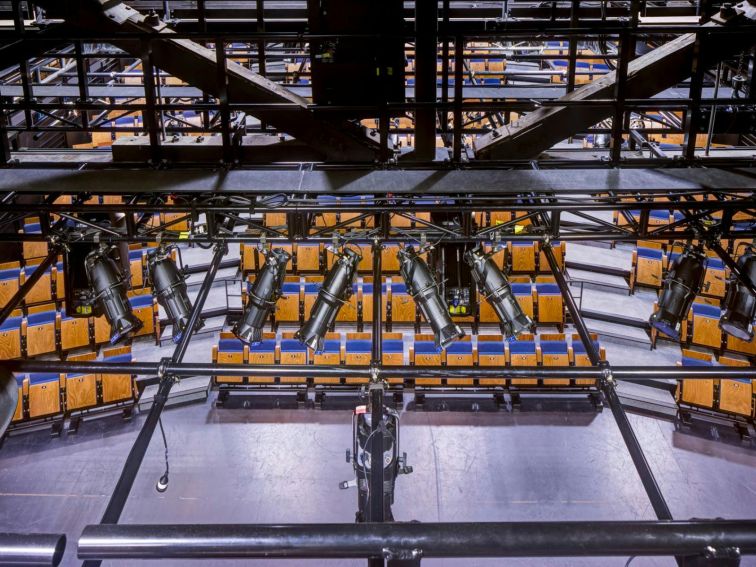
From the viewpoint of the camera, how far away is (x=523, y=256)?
12516 millimetres

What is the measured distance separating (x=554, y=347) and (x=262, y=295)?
21.8 ft

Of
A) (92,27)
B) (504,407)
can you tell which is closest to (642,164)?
(92,27)

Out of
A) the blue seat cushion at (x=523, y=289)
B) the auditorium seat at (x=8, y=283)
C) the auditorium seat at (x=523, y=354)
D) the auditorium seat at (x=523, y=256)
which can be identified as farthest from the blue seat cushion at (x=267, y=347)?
the auditorium seat at (x=523, y=256)

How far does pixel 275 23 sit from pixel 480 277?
4090 mm

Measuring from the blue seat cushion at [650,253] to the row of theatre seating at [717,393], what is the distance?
2.68 m

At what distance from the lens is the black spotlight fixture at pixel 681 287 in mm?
5117

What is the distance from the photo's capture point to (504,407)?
10297mm

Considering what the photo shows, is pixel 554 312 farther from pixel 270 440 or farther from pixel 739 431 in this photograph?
pixel 270 440

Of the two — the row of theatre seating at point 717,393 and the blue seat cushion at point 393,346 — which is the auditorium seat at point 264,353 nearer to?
the blue seat cushion at point 393,346

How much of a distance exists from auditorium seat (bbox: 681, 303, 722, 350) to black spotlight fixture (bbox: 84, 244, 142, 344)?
30.1ft

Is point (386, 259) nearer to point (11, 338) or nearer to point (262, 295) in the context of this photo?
point (11, 338)

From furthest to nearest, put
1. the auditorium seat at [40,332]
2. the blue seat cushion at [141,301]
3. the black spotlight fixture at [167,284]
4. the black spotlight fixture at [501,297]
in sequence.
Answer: the blue seat cushion at [141,301]
the auditorium seat at [40,332]
the black spotlight fixture at [167,284]
the black spotlight fixture at [501,297]

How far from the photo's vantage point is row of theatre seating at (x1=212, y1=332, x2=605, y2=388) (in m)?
10.5

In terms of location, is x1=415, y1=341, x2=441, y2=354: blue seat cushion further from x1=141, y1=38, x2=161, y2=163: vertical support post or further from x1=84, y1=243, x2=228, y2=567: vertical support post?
x1=141, y1=38, x2=161, y2=163: vertical support post
